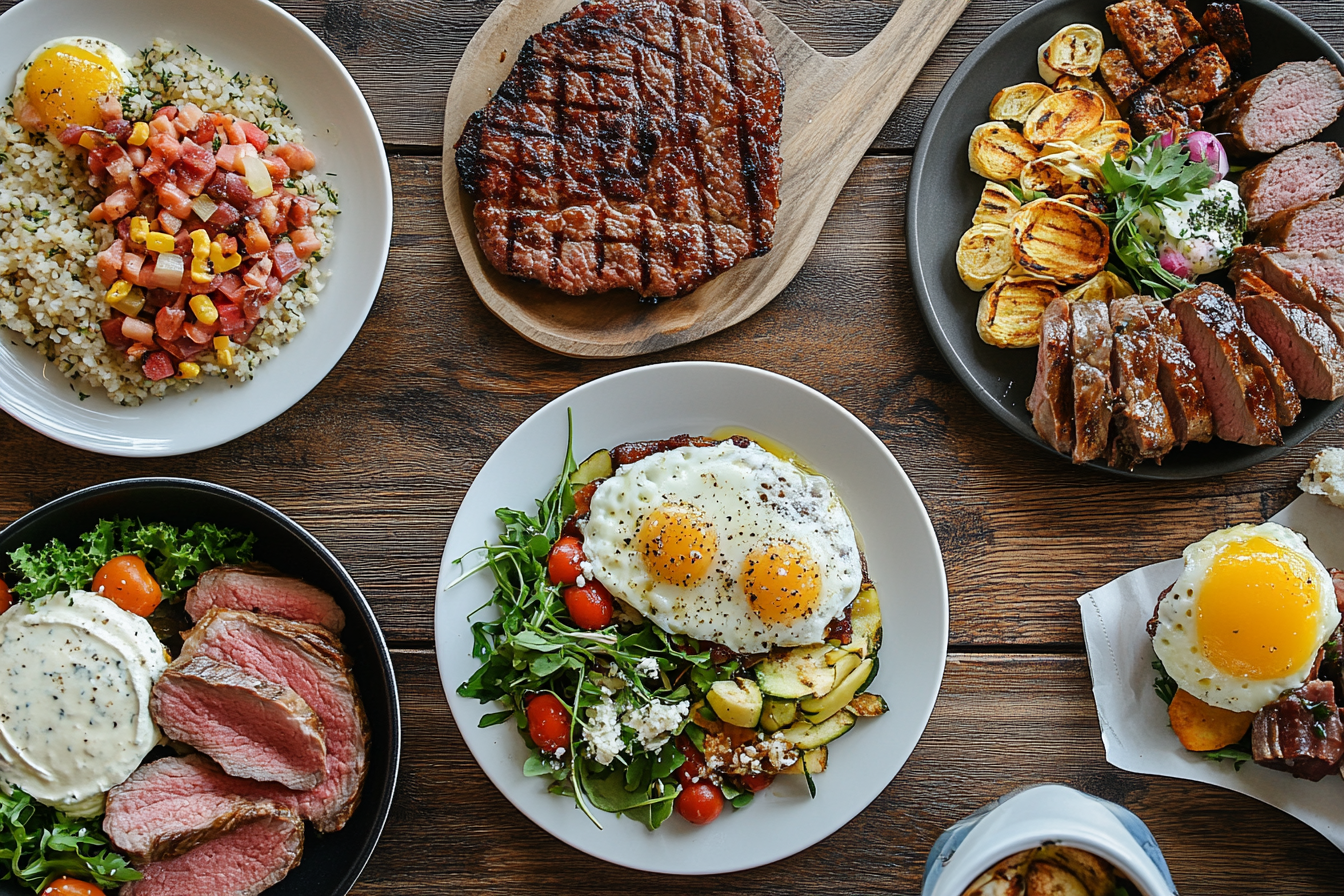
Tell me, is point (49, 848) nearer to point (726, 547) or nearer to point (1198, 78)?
point (726, 547)

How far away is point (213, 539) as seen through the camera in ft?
9.32

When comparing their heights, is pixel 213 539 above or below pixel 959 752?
above

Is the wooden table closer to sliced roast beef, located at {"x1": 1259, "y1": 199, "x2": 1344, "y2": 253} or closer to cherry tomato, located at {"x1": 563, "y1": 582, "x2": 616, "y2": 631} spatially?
cherry tomato, located at {"x1": 563, "y1": 582, "x2": 616, "y2": 631}

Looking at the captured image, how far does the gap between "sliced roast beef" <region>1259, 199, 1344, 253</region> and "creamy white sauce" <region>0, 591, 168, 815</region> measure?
4.17 meters

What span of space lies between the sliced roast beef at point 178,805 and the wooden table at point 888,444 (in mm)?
533

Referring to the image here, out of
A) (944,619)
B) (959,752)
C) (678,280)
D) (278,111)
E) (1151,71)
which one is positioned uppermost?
(278,111)

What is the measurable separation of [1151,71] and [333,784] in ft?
12.5

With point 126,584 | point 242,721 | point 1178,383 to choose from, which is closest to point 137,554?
point 126,584

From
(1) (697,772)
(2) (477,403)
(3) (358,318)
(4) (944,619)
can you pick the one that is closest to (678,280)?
(2) (477,403)

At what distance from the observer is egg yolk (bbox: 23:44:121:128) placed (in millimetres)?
2727

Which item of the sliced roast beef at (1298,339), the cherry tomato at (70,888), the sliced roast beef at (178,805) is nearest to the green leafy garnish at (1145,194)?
the sliced roast beef at (1298,339)

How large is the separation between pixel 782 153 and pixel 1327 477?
7.65ft

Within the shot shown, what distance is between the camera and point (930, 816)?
3127 millimetres

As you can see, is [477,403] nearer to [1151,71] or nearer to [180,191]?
[180,191]
